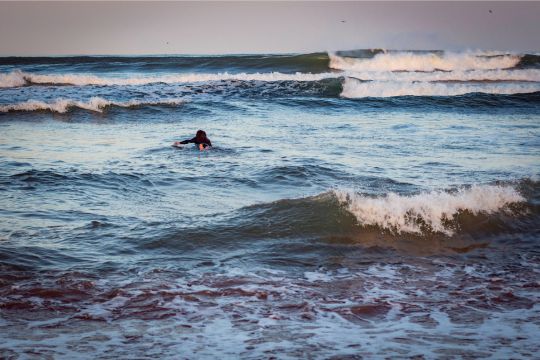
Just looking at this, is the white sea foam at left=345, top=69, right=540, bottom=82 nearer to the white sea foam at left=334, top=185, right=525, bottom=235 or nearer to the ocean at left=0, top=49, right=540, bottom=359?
the ocean at left=0, top=49, right=540, bottom=359

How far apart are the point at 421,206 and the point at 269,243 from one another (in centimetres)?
220

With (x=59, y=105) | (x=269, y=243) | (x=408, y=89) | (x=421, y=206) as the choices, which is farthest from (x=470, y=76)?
(x=269, y=243)

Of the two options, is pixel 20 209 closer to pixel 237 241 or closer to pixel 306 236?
pixel 237 241

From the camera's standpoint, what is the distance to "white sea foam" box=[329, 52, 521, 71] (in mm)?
39344

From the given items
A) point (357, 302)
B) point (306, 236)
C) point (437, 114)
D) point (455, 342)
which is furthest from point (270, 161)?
point (437, 114)

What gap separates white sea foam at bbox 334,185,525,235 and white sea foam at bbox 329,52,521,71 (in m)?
31.3

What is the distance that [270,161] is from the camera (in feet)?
38.8

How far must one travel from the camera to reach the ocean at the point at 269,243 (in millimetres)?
4496

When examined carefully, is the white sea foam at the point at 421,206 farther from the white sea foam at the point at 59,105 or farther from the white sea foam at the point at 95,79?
the white sea foam at the point at 95,79

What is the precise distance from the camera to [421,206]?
26.4ft

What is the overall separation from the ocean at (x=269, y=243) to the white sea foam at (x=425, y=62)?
2370 cm

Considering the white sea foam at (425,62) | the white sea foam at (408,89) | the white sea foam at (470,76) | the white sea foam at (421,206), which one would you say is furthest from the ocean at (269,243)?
the white sea foam at (425,62)

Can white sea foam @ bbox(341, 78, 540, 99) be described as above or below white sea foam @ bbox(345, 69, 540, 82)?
below

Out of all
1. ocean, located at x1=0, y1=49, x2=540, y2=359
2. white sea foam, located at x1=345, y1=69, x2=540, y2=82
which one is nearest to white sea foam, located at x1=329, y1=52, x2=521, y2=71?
white sea foam, located at x1=345, y1=69, x2=540, y2=82
